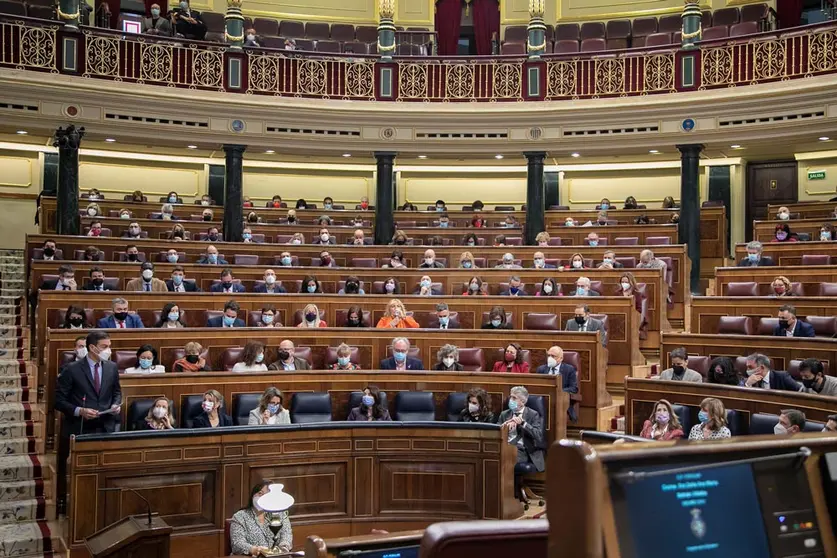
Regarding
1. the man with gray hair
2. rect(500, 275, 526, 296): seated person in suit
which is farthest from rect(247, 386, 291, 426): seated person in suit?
the man with gray hair

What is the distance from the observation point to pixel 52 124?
1269 centimetres

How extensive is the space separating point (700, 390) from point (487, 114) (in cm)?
808

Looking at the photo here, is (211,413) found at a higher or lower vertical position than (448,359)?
lower

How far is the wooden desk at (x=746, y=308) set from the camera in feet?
26.9

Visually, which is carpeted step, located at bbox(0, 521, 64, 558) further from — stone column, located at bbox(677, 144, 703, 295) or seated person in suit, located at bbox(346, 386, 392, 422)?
stone column, located at bbox(677, 144, 703, 295)

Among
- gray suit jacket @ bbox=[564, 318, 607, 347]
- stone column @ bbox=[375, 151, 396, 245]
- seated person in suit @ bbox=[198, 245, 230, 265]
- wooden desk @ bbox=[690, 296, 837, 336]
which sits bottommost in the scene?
gray suit jacket @ bbox=[564, 318, 607, 347]

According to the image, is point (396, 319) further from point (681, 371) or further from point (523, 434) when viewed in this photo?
point (681, 371)

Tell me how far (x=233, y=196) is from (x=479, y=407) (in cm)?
790

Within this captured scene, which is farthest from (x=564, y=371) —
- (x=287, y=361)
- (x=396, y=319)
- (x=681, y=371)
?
(x=287, y=361)

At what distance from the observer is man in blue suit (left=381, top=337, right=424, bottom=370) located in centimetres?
770

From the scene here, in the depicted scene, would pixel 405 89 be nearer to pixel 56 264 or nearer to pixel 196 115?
pixel 196 115

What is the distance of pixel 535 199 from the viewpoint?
13.9m

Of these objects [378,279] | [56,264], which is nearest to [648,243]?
[378,279]

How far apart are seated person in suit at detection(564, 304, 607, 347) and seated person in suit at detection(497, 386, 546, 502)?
1.80 meters
